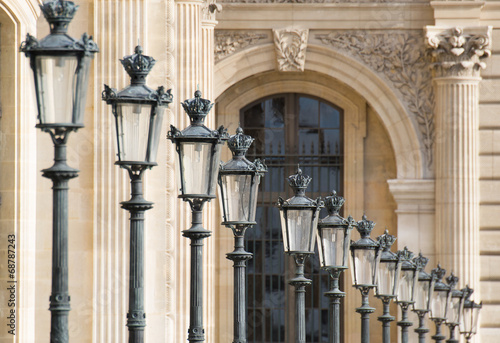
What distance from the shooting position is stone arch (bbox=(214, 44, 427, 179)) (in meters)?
30.6

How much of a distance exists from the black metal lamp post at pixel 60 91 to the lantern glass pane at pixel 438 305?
18.8m

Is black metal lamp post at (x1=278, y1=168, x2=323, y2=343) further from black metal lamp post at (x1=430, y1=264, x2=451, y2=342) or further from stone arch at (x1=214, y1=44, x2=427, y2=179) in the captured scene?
stone arch at (x1=214, y1=44, x2=427, y2=179)

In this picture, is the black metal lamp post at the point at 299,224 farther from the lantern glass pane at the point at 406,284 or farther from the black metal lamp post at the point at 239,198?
the lantern glass pane at the point at 406,284

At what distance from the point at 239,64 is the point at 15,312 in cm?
1611

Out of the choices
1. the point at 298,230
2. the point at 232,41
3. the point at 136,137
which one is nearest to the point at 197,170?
the point at 136,137

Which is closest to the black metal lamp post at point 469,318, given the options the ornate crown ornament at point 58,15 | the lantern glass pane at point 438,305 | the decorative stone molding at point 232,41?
the lantern glass pane at point 438,305

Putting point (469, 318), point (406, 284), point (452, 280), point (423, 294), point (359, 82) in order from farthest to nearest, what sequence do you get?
point (359, 82), point (469, 318), point (452, 280), point (423, 294), point (406, 284)

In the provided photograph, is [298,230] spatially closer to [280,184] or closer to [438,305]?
[438,305]

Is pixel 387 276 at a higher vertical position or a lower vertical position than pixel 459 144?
lower

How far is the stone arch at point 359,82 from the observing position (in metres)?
30.6

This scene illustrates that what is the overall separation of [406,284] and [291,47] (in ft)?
27.3

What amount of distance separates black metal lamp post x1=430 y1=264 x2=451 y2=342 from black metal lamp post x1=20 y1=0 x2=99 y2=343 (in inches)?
719

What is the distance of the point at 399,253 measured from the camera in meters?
22.4

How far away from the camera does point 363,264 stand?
2011cm
